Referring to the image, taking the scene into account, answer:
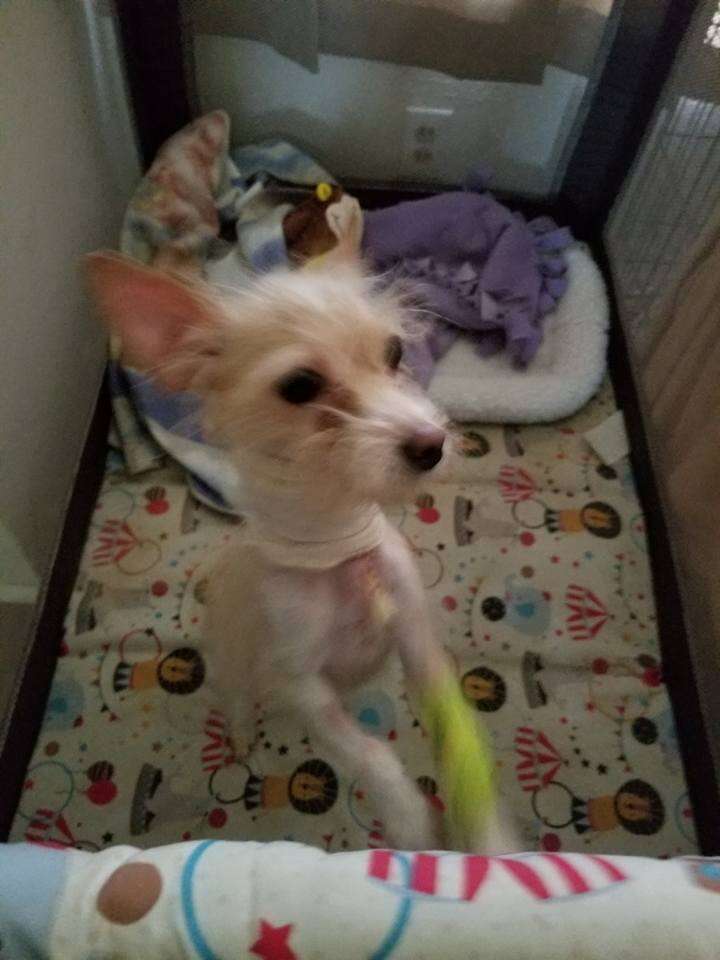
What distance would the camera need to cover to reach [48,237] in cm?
130

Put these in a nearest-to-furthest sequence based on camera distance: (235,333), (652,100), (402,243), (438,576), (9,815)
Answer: (235,333), (9,815), (438,576), (652,100), (402,243)

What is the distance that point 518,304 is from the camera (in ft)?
5.70

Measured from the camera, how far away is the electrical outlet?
179 cm

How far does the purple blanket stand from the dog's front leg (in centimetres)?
100

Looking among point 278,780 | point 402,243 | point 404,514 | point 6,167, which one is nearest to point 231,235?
point 402,243

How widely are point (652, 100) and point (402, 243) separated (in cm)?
69

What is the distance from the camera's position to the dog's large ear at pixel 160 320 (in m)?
0.77

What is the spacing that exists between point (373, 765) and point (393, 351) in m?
0.53

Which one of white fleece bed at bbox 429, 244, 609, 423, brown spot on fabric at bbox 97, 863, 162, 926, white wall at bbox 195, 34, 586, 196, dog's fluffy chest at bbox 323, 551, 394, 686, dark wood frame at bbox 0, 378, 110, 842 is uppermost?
white wall at bbox 195, 34, 586, 196

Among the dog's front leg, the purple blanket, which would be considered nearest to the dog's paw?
the dog's front leg

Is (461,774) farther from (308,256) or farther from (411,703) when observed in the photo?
(308,256)

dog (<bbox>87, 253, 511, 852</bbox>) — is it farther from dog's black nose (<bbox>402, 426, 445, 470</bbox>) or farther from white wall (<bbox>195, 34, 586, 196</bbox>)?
white wall (<bbox>195, 34, 586, 196</bbox>)

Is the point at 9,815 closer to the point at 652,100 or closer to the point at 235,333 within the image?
the point at 235,333

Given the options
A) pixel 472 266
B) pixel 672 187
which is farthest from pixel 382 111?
pixel 672 187
